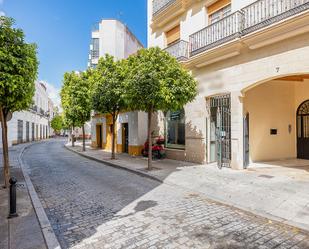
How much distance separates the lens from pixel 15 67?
6.20 m

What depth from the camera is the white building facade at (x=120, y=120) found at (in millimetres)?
15531

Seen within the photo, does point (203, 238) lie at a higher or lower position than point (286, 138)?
lower

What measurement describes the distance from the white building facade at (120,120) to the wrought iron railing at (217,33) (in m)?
6.01

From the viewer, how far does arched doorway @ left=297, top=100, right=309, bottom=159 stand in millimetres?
11789

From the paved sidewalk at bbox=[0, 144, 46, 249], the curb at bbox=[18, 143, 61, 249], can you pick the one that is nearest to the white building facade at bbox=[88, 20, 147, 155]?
the curb at bbox=[18, 143, 61, 249]

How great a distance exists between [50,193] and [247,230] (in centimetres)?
551

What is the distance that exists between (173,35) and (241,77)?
6090 millimetres

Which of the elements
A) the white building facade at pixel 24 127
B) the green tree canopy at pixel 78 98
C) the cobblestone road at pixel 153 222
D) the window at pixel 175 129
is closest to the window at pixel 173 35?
the window at pixel 175 129

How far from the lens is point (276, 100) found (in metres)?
11.6

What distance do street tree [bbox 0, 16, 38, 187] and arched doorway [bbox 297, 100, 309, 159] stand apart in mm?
12168

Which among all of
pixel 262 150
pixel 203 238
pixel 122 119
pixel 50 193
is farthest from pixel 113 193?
pixel 122 119

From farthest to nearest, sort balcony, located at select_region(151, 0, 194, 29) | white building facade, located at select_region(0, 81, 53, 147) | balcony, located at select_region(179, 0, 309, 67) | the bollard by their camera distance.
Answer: white building facade, located at select_region(0, 81, 53, 147) → balcony, located at select_region(151, 0, 194, 29) → balcony, located at select_region(179, 0, 309, 67) → the bollard

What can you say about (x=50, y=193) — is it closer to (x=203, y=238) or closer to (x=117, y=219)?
(x=117, y=219)

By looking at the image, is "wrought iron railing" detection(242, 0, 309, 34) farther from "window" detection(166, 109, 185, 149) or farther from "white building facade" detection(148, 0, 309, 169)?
"window" detection(166, 109, 185, 149)
